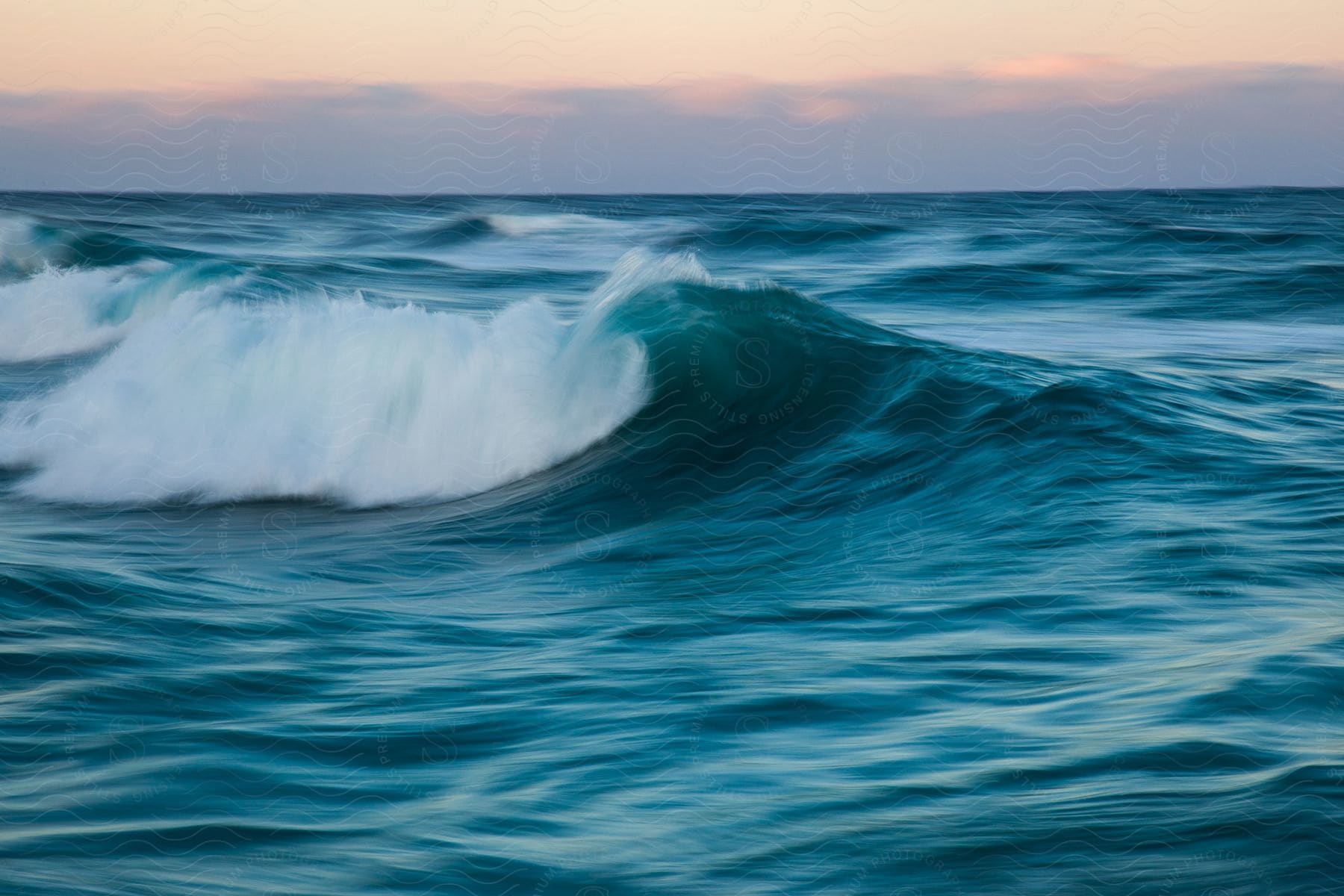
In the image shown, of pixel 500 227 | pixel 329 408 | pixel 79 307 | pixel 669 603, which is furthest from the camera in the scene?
pixel 500 227

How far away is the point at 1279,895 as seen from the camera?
338 centimetres

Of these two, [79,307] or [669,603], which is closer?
[669,603]

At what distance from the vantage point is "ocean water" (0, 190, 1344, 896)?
3.64 metres

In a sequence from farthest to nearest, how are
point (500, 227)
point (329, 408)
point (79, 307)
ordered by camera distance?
point (500, 227) < point (79, 307) < point (329, 408)

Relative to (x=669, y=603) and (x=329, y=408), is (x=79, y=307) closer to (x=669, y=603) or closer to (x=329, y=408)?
(x=329, y=408)

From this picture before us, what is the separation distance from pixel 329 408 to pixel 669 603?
476cm

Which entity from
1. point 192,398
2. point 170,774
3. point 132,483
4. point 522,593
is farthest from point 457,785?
point 192,398

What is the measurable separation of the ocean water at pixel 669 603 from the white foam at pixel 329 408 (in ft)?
0.14

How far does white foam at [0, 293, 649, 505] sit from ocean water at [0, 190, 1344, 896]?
0.14 ft

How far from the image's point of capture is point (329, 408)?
9.88 meters

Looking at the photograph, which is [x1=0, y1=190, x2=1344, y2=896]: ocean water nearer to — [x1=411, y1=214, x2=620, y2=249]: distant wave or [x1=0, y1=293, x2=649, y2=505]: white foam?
[x1=0, y1=293, x2=649, y2=505]: white foam

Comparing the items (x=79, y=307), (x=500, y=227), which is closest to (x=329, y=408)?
(x=79, y=307)

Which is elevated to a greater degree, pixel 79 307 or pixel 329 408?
pixel 79 307

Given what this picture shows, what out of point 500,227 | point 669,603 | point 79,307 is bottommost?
point 669,603
